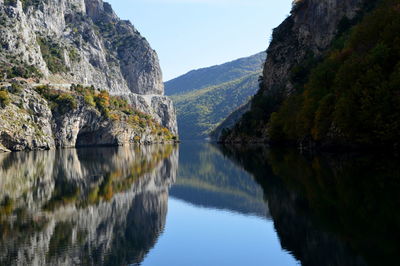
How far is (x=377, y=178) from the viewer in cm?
2886

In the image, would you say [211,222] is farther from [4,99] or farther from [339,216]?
[4,99]

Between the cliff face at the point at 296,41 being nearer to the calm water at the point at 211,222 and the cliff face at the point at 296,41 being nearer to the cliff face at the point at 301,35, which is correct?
the cliff face at the point at 301,35

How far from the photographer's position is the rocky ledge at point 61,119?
111000 mm

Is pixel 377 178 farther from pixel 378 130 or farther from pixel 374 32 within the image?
pixel 374 32

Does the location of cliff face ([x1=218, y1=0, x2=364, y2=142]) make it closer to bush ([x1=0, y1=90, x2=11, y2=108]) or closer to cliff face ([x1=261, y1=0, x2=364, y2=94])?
cliff face ([x1=261, y1=0, x2=364, y2=94])

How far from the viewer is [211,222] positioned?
21.4m

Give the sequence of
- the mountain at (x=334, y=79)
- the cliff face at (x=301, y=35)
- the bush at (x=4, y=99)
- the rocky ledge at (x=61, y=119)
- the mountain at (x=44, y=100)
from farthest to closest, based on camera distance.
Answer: the mountain at (x=44, y=100) < the rocky ledge at (x=61, y=119) < the bush at (x=4, y=99) < the cliff face at (x=301, y=35) < the mountain at (x=334, y=79)

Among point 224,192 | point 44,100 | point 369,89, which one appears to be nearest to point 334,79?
point 369,89

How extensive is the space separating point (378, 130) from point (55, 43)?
177m

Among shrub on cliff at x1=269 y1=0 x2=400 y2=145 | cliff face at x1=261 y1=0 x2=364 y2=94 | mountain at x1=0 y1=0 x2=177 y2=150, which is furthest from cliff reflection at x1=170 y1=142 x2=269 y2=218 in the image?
mountain at x1=0 y1=0 x2=177 y2=150

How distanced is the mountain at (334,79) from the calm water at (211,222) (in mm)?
13861

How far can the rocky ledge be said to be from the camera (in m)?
111

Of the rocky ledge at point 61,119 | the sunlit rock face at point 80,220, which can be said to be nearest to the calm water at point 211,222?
the sunlit rock face at point 80,220

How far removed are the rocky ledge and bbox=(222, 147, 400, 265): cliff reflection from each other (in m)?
91.1
